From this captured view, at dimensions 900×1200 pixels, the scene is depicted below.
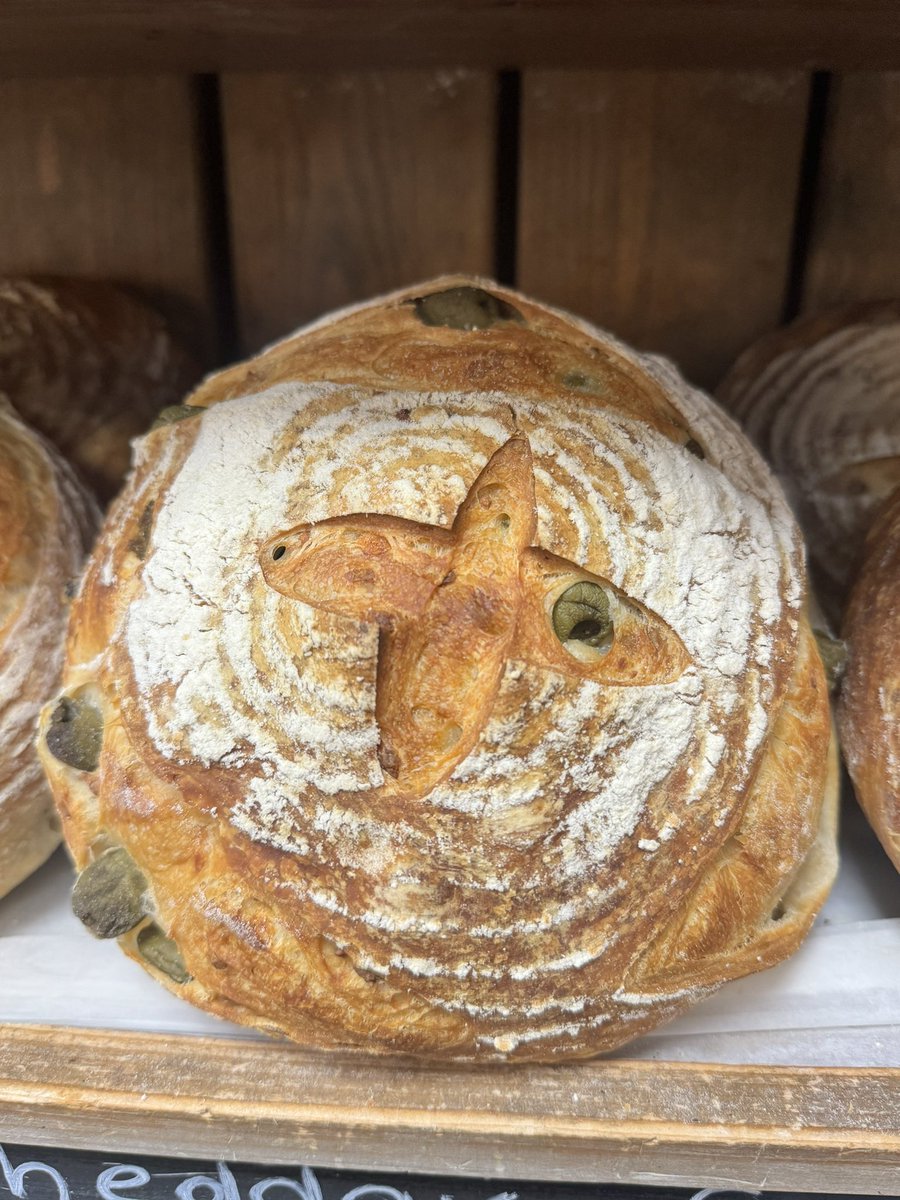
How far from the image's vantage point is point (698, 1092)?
28.4 inches

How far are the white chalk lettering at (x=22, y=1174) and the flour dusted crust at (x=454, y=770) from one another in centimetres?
17

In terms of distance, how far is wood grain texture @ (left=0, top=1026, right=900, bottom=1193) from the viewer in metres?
0.69

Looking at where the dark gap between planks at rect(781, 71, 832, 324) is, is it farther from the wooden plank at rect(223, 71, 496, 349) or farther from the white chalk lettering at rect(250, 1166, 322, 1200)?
the white chalk lettering at rect(250, 1166, 322, 1200)

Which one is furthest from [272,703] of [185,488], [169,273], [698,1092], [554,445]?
[169,273]

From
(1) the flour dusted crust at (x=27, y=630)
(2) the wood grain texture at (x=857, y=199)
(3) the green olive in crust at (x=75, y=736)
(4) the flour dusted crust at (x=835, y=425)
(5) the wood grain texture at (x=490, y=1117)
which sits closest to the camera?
(5) the wood grain texture at (x=490, y=1117)

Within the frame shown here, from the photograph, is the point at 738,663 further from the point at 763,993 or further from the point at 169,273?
the point at 169,273

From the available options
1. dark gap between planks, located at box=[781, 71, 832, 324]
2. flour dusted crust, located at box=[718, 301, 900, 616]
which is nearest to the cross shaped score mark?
flour dusted crust, located at box=[718, 301, 900, 616]

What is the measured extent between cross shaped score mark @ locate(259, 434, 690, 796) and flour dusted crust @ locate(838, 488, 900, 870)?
35 centimetres

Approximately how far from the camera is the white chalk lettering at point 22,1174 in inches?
29.3

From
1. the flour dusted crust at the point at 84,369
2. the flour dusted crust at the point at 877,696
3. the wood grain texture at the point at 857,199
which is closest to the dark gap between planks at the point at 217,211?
the flour dusted crust at the point at 84,369

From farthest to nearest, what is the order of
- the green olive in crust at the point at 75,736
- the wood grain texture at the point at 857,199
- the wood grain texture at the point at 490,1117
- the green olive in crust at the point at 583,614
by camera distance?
the wood grain texture at the point at 857,199 → the green olive in crust at the point at 75,736 → the wood grain texture at the point at 490,1117 → the green olive in crust at the point at 583,614

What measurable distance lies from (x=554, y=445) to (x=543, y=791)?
30 cm

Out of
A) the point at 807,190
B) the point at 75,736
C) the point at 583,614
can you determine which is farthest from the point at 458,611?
the point at 807,190

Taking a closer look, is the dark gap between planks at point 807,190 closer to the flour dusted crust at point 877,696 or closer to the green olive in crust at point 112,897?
the flour dusted crust at point 877,696
